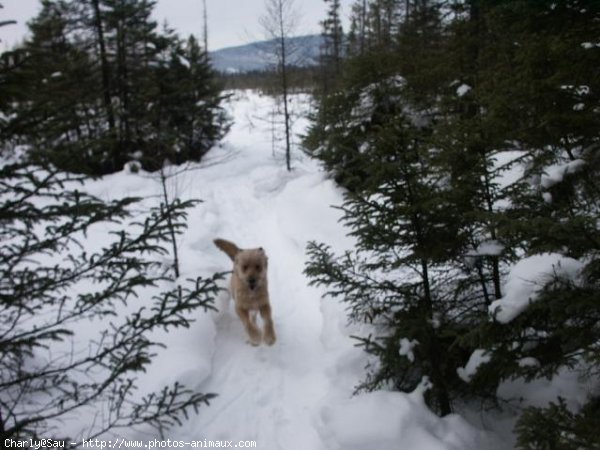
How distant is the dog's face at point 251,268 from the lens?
243 inches

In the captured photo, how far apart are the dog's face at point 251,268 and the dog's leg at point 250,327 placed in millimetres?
434

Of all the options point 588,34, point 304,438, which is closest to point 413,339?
point 304,438

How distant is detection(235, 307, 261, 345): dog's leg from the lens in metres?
6.24

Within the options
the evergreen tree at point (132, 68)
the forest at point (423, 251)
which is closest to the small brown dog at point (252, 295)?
the forest at point (423, 251)

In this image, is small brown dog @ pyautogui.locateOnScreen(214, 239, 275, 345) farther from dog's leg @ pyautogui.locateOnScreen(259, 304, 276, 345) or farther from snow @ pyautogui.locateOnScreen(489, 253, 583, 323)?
snow @ pyautogui.locateOnScreen(489, 253, 583, 323)

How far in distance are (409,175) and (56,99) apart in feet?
9.83

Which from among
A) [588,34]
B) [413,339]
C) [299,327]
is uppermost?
[588,34]

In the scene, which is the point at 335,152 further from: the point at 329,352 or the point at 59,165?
the point at 59,165

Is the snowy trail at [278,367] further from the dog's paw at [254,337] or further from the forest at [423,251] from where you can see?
the forest at [423,251]

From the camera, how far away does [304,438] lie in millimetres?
4348

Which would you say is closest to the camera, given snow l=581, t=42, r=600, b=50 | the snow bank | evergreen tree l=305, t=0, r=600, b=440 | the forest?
the forest

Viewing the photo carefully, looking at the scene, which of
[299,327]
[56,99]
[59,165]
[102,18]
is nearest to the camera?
[59,165]

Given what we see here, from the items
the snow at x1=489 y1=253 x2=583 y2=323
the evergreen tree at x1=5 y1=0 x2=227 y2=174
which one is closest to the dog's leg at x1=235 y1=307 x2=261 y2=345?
the snow at x1=489 y1=253 x2=583 y2=323

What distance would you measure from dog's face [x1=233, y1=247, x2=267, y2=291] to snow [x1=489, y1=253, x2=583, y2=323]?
3686 mm
